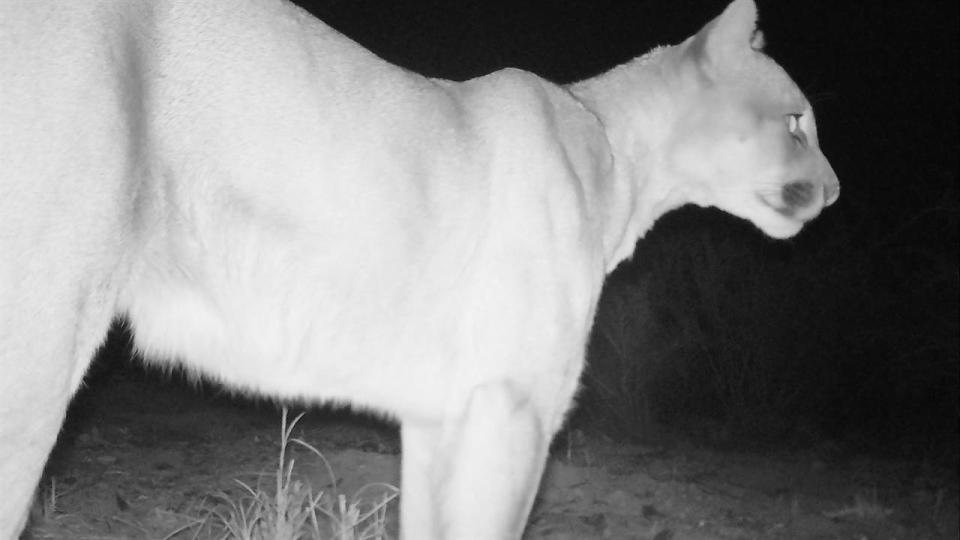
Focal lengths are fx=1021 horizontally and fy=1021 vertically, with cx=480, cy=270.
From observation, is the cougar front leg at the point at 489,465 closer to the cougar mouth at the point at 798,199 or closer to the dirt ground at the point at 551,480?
the dirt ground at the point at 551,480

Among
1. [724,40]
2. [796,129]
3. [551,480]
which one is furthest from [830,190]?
[551,480]

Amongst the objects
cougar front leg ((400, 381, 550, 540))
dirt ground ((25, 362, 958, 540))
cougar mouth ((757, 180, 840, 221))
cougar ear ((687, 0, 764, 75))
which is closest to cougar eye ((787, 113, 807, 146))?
cougar mouth ((757, 180, 840, 221))

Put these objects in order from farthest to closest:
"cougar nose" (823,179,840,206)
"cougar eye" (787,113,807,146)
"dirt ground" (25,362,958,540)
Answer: "dirt ground" (25,362,958,540), "cougar nose" (823,179,840,206), "cougar eye" (787,113,807,146)

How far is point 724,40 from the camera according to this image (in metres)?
4.24

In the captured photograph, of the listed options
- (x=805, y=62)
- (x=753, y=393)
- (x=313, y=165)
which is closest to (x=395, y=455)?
(x=313, y=165)

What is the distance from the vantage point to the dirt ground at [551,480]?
505 centimetres

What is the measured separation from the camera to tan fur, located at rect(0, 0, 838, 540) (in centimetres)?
257

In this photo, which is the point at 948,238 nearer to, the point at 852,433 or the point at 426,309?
the point at 852,433

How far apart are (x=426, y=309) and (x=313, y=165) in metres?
0.66

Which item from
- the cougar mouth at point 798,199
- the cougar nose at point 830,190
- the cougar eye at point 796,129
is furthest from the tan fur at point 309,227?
the cougar nose at point 830,190

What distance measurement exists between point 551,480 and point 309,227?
3378 mm

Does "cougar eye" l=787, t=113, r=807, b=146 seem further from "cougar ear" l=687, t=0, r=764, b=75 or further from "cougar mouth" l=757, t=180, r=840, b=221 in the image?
"cougar ear" l=687, t=0, r=764, b=75

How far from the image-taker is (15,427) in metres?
2.56

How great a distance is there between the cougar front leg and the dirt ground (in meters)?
1.52
